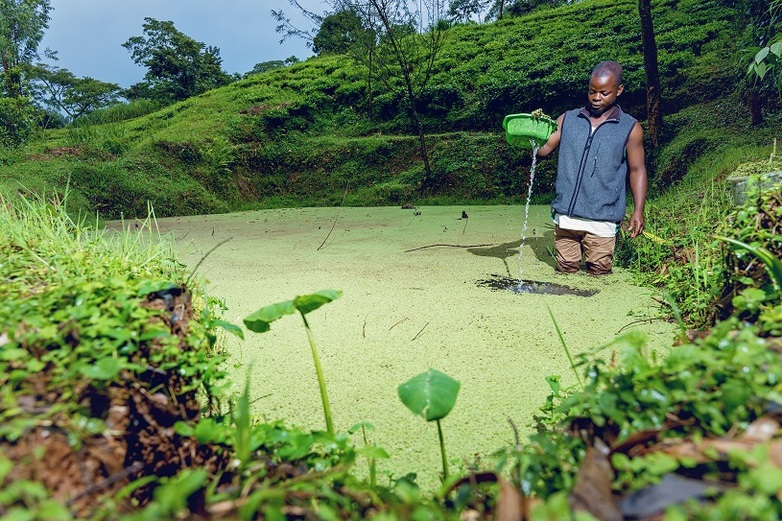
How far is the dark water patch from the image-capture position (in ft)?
7.18

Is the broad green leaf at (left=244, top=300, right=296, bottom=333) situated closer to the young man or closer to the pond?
the pond

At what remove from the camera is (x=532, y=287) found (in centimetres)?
229

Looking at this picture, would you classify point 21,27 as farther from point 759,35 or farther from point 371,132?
point 759,35

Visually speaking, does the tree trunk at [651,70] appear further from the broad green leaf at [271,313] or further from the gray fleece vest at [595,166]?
the broad green leaf at [271,313]

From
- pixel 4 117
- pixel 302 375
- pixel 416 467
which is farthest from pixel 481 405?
pixel 4 117

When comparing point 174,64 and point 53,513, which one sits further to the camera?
point 174,64

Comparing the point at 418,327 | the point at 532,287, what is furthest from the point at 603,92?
the point at 418,327

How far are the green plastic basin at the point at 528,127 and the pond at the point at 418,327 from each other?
0.70 meters

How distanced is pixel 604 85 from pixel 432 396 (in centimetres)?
210

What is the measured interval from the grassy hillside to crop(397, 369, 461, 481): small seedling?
4.15 meters

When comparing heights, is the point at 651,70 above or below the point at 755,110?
above

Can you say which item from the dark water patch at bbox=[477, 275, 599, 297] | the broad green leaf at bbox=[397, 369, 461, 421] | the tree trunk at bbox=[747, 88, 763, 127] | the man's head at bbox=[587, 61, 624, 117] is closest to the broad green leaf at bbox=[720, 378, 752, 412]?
the broad green leaf at bbox=[397, 369, 461, 421]

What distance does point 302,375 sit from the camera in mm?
1482

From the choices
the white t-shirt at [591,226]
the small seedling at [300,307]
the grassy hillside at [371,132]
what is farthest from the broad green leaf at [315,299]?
the grassy hillside at [371,132]
